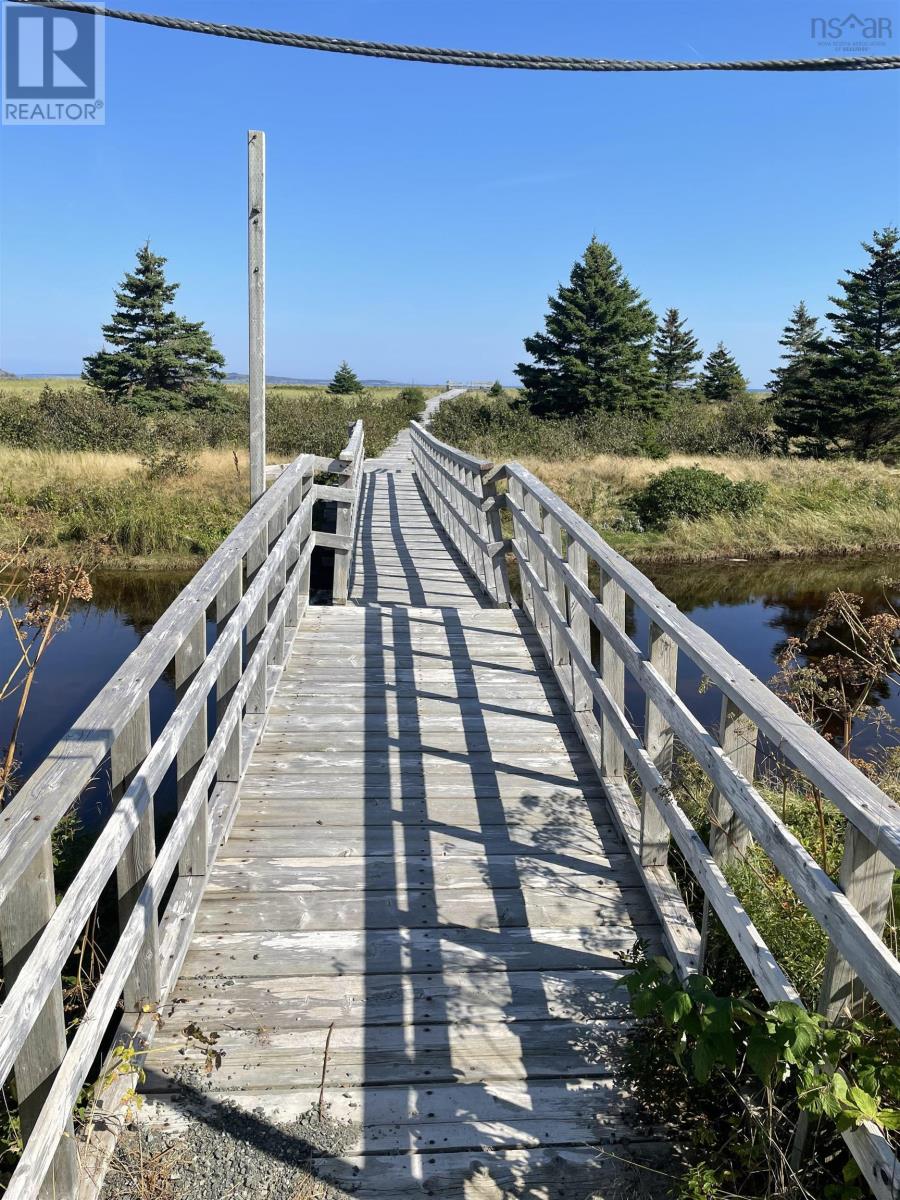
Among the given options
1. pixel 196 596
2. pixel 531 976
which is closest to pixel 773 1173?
pixel 531 976

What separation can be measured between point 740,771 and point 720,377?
230ft

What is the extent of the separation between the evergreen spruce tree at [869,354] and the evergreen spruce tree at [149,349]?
29.2 meters

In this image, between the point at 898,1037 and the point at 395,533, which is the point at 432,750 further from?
the point at 395,533

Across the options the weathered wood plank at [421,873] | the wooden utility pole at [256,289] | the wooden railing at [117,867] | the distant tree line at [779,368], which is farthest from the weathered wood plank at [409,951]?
the distant tree line at [779,368]

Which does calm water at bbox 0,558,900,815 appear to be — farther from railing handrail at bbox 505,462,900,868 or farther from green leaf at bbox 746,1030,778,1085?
green leaf at bbox 746,1030,778,1085

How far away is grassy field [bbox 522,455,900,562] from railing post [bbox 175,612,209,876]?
17398mm

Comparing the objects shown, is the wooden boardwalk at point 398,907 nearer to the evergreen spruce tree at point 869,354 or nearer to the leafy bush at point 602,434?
the leafy bush at point 602,434

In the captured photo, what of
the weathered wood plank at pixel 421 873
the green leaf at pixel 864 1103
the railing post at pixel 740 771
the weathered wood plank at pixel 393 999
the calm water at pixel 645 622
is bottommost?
the calm water at pixel 645 622

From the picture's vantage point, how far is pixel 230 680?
3953 mm

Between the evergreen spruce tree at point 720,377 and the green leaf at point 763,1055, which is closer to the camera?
the green leaf at point 763,1055

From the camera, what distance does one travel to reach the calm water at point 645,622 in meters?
9.83

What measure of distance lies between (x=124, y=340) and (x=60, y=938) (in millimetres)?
47096

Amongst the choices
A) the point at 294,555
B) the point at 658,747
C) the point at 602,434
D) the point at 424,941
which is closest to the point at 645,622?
the point at 294,555

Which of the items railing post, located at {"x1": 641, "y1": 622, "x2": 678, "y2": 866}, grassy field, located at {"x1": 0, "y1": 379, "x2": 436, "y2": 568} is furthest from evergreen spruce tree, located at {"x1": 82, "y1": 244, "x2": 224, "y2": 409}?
railing post, located at {"x1": 641, "y1": 622, "x2": 678, "y2": 866}
